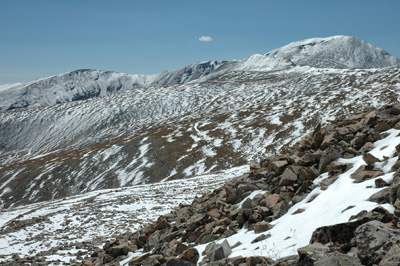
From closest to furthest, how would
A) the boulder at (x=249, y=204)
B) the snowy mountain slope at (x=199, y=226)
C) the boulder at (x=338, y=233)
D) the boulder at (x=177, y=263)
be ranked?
1. the boulder at (x=338, y=233)
2. the snowy mountain slope at (x=199, y=226)
3. the boulder at (x=177, y=263)
4. the boulder at (x=249, y=204)

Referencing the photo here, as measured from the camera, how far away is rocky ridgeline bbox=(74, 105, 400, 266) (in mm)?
5906

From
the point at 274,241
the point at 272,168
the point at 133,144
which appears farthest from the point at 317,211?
the point at 133,144

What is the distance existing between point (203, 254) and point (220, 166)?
59.0 meters

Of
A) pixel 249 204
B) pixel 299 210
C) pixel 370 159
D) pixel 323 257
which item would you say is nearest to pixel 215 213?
pixel 249 204

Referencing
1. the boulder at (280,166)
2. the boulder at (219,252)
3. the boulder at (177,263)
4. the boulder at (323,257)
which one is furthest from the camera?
the boulder at (280,166)

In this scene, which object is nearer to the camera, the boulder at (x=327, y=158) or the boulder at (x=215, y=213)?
the boulder at (x=327, y=158)

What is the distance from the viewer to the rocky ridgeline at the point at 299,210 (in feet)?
19.4

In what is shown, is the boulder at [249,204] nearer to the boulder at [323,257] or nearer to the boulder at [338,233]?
the boulder at [338,233]

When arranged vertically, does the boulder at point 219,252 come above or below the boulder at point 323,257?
below

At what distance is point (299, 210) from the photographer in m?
9.74

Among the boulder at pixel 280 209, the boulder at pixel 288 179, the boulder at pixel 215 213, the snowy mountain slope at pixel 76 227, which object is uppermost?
the boulder at pixel 288 179

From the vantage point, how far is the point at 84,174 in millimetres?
78562

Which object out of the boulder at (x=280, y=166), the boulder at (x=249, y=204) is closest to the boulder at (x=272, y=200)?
the boulder at (x=249, y=204)

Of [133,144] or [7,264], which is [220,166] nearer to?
[133,144]
